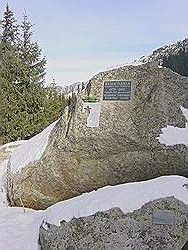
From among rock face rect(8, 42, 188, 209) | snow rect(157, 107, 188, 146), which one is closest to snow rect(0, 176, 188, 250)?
rock face rect(8, 42, 188, 209)

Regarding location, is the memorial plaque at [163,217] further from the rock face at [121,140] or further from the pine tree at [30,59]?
the pine tree at [30,59]

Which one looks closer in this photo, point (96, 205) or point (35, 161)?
point (96, 205)

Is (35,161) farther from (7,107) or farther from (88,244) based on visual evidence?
(7,107)

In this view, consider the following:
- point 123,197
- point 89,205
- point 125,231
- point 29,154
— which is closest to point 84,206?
point 89,205

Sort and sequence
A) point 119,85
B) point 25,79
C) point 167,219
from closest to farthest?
point 167,219, point 119,85, point 25,79

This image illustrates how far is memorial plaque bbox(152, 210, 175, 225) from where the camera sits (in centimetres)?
400

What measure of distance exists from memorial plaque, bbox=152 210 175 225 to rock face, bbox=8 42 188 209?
1.07 m

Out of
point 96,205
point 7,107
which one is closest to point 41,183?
point 96,205

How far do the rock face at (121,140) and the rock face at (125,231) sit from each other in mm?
999

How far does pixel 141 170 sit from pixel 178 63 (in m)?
2.69

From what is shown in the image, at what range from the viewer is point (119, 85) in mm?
5477

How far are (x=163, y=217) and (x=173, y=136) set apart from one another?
1373 mm

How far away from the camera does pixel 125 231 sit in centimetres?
410

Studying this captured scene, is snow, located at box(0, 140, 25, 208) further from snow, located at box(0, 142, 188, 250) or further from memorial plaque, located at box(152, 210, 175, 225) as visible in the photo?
memorial plaque, located at box(152, 210, 175, 225)
